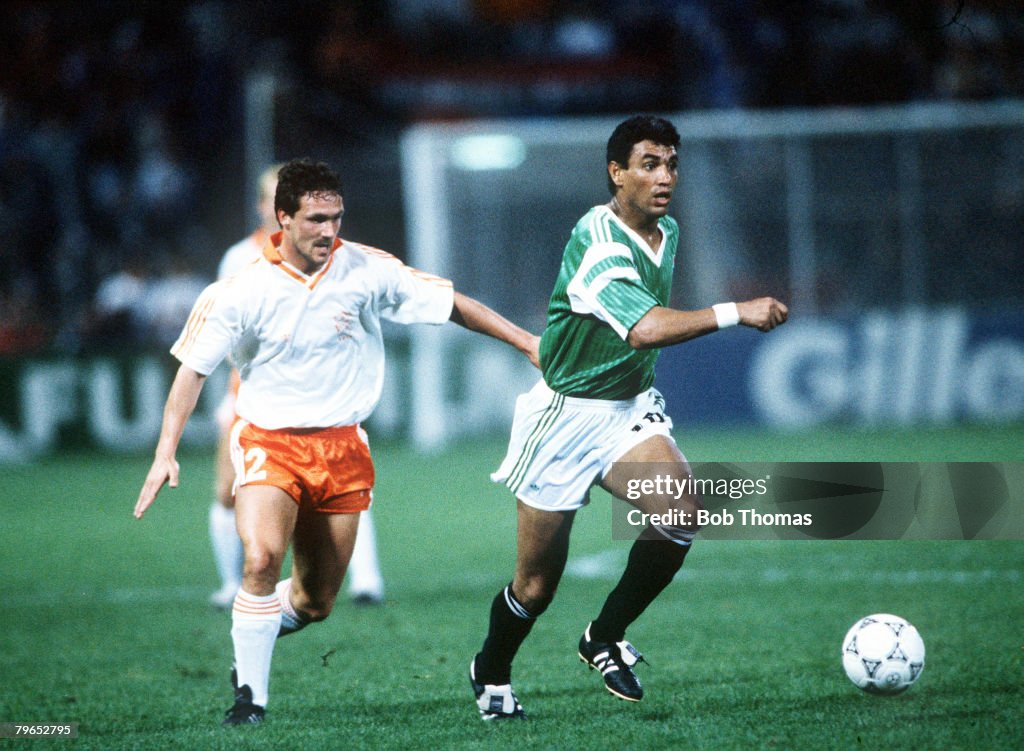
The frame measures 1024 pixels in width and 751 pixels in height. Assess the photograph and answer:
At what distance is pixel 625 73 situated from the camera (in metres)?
20.1

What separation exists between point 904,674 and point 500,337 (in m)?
1.93

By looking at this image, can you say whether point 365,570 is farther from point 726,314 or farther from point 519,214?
point 519,214

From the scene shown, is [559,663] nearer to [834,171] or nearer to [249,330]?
[249,330]

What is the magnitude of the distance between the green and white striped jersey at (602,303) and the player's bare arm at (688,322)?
92 mm

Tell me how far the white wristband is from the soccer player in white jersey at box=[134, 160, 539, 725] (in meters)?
1.06

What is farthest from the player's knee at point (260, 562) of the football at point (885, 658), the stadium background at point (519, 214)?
the stadium background at point (519, 214)

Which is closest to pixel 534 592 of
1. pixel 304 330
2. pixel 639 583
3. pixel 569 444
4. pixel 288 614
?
pixel 639 583

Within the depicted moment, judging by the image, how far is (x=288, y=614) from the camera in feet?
19.2

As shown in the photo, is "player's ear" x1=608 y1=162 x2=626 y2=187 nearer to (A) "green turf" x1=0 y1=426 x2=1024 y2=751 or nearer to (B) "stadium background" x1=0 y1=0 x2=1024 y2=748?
(A) "green turf" x1=0 y1=426 x2=1024 y2=751

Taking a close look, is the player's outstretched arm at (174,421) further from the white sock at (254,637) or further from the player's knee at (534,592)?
the player's knee at (534,592)

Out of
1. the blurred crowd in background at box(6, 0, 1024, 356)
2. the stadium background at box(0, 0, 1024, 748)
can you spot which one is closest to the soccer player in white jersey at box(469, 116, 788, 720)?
the stadium background at box(0, 0, 1024, 748)

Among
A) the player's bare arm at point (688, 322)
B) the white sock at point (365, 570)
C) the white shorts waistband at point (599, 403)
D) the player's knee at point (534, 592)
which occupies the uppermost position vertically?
the player's bare arm at point (688, 322)

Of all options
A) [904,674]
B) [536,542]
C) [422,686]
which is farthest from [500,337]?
[904,674]

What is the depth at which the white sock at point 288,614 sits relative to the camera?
5852 millimetres
